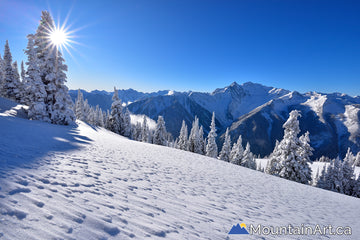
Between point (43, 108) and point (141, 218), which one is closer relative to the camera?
point (141, 218)

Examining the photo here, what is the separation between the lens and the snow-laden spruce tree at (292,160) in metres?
19.5

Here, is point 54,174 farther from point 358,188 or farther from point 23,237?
point 358,188

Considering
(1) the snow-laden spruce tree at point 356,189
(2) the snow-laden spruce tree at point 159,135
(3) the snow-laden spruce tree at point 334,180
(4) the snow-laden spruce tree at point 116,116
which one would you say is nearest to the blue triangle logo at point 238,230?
(4) the snow-laden spruce tree at point 116,116

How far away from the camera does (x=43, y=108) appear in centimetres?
1744

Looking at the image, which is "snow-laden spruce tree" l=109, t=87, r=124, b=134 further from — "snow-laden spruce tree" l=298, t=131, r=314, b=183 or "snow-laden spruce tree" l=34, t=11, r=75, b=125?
"snow-laden spruce tree" l=298, t=131, r=314, b=183

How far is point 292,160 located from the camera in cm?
1975

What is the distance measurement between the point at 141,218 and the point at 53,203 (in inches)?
71.1

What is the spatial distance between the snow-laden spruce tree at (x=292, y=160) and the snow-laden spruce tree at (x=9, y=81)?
49.4 meters

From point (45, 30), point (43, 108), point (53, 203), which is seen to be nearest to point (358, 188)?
point (53, 203)

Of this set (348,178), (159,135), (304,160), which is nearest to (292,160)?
(304,160)

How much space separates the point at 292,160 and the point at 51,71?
1295 inches

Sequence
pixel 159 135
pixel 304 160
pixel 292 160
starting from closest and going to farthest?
pixel 292 160 < pixel 304 160 < pixel 159 135

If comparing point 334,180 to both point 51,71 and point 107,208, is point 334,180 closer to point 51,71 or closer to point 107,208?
point 107,208

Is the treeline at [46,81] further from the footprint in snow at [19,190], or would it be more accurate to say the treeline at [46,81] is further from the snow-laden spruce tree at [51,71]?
the footprint in snow at [19,190]
